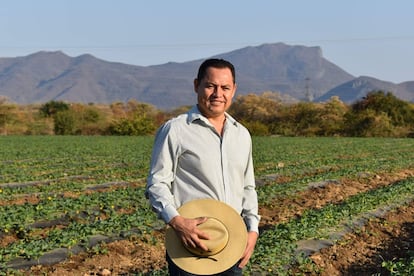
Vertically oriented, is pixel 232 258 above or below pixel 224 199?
below

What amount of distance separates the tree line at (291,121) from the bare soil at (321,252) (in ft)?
147

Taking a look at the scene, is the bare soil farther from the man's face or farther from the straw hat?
the man's face

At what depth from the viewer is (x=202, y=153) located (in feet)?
9.25

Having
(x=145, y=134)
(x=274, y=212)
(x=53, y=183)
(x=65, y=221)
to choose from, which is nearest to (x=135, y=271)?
(x=65, y=221)

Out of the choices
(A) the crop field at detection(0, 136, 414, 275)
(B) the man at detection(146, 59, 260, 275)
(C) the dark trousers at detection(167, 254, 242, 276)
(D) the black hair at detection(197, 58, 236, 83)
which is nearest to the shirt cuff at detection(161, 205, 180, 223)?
(B) the man at detection(146, 59, 260, 275)

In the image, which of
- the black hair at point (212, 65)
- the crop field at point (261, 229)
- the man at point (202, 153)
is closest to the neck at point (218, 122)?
the man at point (202, 153)

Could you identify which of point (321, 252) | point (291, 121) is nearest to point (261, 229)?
point (321, 252)

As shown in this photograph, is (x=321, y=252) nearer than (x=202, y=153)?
No

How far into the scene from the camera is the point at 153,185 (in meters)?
2.78

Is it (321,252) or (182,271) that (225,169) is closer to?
(182,271)

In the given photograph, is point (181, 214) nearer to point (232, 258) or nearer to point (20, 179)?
point (232, 258)

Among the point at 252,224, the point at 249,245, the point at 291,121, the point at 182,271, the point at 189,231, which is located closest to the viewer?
the point at 189,231

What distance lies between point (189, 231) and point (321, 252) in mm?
4522

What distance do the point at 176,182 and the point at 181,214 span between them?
0.20 m
